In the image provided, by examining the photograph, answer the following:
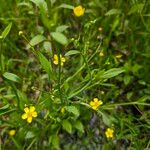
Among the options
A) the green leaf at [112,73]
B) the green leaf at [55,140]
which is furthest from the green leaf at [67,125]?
the green leaf at [112,73]

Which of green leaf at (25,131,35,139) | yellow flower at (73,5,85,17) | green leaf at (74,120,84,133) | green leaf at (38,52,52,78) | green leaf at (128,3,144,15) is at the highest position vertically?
green leaf at (128,3,144,15)

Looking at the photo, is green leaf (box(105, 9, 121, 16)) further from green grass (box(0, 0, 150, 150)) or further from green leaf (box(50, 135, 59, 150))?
green leaf (box(50, 135, 59, 150))

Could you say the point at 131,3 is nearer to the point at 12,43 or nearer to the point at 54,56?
the point at 54,56

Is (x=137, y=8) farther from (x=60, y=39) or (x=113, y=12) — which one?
(x=60, y=39)

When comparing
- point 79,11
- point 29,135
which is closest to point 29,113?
point 29,135

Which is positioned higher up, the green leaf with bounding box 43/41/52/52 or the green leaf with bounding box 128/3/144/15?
the green leaf with bounding box 128/3/144/15

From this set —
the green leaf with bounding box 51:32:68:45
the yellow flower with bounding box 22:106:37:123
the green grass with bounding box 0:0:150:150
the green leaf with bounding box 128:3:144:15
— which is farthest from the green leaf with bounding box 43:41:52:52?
the green leaf with bounding box 128:3:144:15

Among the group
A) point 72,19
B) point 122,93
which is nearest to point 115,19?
point 72,19

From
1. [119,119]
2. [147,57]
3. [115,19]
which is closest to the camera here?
[119,119]
